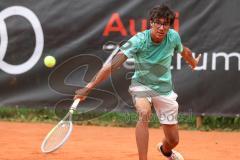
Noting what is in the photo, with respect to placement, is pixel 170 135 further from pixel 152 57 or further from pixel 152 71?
pixel 152 57

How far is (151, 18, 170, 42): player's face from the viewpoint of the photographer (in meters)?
4.68

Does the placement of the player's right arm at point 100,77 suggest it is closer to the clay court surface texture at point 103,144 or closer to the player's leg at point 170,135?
the player's leg at point 170,135

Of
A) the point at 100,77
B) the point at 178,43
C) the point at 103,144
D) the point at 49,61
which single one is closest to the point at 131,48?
the point at 100,77

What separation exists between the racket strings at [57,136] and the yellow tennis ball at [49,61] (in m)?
2.95

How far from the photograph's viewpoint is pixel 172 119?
4996 mm

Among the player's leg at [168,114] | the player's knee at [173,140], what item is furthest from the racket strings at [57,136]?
the player's knee at [173,140]

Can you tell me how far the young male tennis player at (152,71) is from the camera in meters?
4.72

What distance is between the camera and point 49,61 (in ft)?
26.2

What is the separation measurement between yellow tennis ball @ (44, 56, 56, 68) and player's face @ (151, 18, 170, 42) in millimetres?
3422

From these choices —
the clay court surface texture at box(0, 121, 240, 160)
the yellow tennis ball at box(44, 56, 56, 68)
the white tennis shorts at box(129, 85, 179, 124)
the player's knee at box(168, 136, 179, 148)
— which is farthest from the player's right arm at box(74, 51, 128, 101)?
the yellow tennis ball at box(44, 56, 56, 68)

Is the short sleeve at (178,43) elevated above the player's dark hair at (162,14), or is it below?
below

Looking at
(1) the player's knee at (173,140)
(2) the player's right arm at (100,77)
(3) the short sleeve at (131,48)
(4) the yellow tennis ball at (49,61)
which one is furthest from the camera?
(4) the yellow tennis ball at (49,61)

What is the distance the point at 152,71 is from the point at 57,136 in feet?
3.33

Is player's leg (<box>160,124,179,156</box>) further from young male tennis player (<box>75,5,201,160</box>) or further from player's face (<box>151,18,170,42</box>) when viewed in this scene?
player's face (<box>151,18,170,42</box>)
